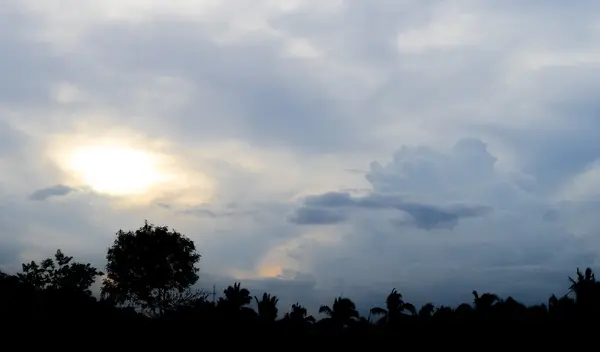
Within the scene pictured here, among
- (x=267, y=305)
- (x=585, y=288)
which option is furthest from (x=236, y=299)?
(x=585, y=288)

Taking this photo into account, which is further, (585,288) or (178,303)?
(178,303)

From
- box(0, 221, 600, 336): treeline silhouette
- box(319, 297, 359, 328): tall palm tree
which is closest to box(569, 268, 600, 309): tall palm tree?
box(0, 221, 600, 336): treeline silhouette

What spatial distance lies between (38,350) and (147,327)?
7458mm

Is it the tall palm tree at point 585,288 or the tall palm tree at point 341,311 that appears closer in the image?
the tall palm tree at point 585,288

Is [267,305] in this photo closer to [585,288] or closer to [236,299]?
[236,299]

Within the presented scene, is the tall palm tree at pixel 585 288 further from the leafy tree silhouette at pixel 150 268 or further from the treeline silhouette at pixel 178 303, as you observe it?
the leafy tree silhouette at pixel 150 268

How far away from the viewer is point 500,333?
4509 centimetres

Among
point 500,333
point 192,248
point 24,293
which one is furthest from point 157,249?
point 500,333

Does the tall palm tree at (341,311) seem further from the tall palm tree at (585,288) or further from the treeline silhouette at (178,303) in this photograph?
the tall palm tree at (585,288)

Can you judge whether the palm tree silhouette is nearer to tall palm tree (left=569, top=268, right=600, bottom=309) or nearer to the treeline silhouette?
the treeline silhouette

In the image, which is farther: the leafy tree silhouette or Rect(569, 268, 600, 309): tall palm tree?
the leafy tree silhouette

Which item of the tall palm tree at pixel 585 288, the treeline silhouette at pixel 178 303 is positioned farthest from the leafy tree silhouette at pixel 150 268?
the tall palm tree at pixel 585 288

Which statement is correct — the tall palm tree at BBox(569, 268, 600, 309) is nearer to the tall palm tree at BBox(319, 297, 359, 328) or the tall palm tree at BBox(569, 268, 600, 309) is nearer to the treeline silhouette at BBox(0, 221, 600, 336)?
the treeline silhouette at BBox(0, 221, 600, 336)

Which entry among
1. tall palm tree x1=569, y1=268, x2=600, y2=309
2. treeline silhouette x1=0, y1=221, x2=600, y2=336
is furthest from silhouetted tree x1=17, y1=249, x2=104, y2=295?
tall palm tree x1=569, y1=268, x2=600, y2=309
